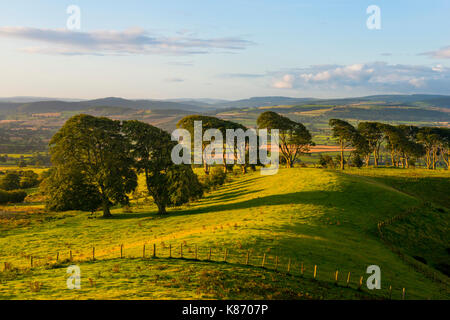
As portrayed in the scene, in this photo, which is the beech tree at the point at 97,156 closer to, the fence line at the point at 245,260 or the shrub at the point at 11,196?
the fence line at the point at 245,260

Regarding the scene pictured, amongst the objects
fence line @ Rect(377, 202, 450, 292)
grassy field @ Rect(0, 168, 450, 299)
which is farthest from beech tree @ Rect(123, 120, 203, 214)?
fence line @ Rect(377, 202, 450, 292)

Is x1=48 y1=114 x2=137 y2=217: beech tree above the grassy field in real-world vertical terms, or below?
above

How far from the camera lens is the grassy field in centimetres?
2012

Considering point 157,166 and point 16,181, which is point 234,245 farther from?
point 16,181

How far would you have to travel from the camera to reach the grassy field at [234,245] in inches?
792

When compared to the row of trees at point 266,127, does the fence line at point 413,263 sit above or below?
below

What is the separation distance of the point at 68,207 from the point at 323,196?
Answer: 153ft

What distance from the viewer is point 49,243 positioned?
126ft

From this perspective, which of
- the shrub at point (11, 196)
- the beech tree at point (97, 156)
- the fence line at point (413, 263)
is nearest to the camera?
the fence line at point (413, 263)

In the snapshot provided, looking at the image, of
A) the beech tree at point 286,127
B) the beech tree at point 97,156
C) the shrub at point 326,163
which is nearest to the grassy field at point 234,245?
the beech tree at point 97,156

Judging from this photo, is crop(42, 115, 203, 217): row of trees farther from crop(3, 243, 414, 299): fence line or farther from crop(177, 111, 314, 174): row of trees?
crop(177, 111, 314, 174): row of trees

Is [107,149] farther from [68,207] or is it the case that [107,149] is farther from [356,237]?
[356,237]

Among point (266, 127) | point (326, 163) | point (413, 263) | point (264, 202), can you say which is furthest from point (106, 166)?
point (326, 163)
